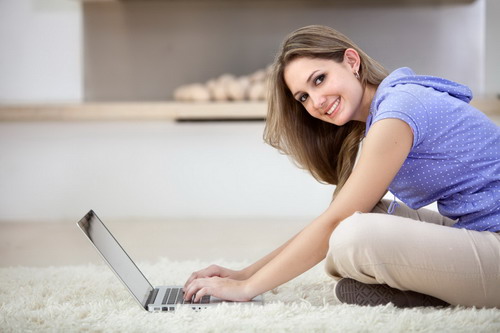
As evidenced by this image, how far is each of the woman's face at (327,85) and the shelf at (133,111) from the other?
1.73 meters

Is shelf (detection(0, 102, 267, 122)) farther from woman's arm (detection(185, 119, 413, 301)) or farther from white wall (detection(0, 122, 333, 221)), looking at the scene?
woman's arm (detection(185, 119, 413, 301))

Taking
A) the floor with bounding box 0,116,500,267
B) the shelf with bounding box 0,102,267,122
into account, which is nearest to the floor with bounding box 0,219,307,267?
the floor with bounding box 0,116,500,267

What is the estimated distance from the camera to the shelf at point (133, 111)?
129 inches

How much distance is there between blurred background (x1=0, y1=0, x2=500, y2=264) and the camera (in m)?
3.49

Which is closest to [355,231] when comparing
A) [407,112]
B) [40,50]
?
[407,112]

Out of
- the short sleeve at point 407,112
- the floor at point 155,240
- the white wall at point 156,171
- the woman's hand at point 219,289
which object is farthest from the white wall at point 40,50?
the short sleeve at point 407,112

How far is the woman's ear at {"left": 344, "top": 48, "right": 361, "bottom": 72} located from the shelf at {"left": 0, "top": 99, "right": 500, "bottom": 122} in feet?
5.64

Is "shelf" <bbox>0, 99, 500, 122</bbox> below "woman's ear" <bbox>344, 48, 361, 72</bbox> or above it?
below

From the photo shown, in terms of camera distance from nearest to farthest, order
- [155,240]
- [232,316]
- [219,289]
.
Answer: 1. [232,316]
2. [219,289]
3. [155,240]

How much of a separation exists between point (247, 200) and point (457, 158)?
219cm

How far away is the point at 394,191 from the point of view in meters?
1.56

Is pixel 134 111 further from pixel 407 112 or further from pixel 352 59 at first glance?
pixel 407 112

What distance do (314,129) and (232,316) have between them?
22.2 inches

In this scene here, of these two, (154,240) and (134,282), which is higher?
(134,282)
